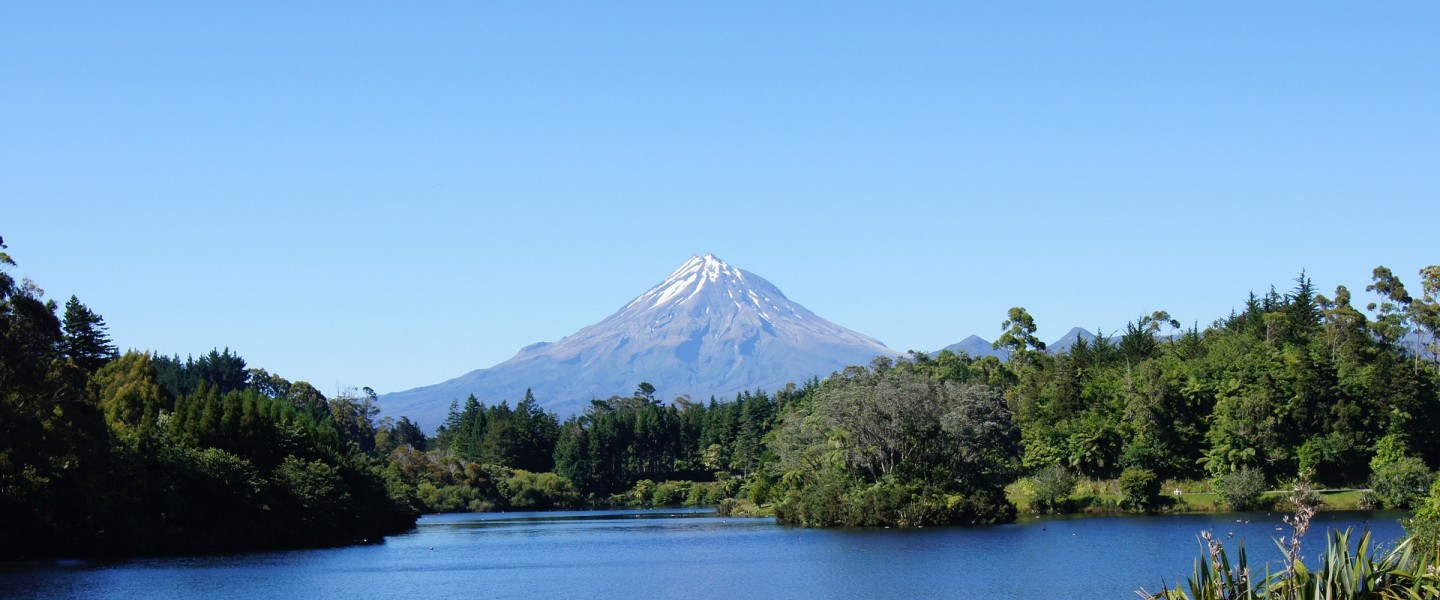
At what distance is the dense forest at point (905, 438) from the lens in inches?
2009

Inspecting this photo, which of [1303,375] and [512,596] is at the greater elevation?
[1303,375]

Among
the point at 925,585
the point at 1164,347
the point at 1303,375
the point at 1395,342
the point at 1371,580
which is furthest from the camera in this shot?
the point at 1164,347

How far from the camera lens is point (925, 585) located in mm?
37781

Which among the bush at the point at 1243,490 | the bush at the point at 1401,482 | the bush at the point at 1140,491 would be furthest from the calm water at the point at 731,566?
the bush at the point at 1140,491

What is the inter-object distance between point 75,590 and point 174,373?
91429mm

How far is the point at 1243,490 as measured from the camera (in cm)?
6794

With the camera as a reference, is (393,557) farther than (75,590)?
Yes

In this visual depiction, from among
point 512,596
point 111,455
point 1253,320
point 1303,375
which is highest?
point 1253,320

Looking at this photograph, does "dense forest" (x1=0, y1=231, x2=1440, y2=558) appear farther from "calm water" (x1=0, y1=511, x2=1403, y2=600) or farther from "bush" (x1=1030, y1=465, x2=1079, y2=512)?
"calm water" (x1=0, y1=511, x2=1403, y2=600)

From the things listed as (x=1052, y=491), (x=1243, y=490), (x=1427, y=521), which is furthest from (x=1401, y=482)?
(x=1427, y=521)

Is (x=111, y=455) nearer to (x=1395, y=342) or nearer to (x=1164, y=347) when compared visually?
(x=1164, y=347)

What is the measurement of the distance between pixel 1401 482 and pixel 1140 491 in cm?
1281

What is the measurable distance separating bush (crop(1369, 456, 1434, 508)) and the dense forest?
11 centimetres

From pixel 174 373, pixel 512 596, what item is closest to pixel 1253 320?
pixel 512 596
